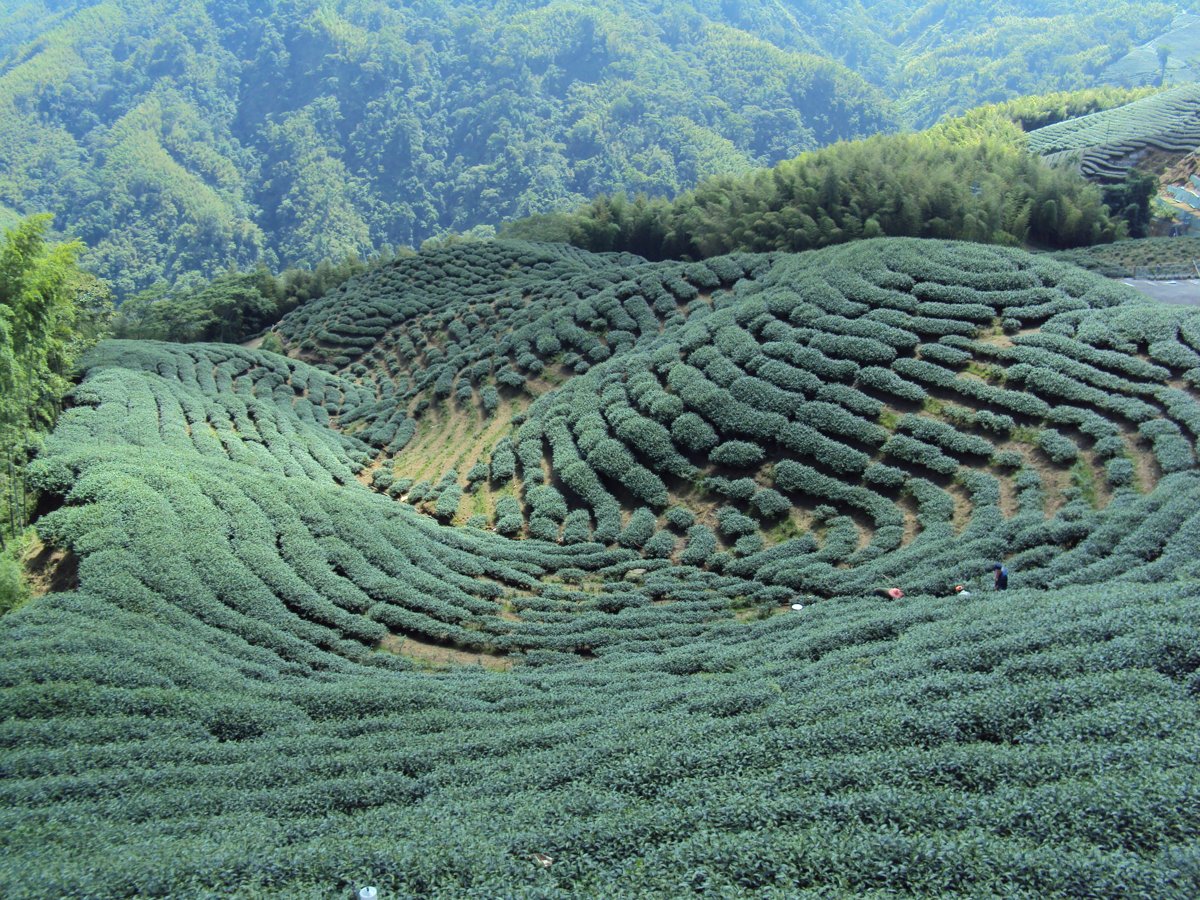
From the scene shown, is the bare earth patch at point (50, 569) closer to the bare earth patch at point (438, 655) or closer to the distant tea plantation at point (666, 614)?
the distant tea plantation at point (666, 614)

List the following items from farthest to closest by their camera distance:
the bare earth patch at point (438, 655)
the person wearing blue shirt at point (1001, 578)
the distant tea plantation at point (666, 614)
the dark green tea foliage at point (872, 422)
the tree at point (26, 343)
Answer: the tree at point (26, 343) < the dark green tea foliage at point (872, 422) < the bare earth patch at point (438, 655) < the person wearing blue shirt at point (1001, 578) < the distant tea plantation at point (666, 614)

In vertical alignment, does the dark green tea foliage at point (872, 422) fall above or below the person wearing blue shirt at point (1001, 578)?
above

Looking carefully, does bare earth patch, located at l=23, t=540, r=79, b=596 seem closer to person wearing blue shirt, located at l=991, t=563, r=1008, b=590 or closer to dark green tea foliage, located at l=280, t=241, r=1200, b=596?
dark green tea foliage, located at l=280, t=241, r=1200, b=596

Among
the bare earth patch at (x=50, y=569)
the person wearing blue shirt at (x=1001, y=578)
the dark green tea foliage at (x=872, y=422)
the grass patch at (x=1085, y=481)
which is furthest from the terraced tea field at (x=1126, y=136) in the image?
the bare earth patch at (x=50, y=569)

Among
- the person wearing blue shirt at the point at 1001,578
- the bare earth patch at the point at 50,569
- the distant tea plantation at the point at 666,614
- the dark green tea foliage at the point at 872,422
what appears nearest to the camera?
the distant tea plantation at the point at 666,614

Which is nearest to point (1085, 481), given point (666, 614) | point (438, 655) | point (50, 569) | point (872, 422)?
point (872, 422)

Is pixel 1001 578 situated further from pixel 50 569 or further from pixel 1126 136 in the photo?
pixel 1126 136

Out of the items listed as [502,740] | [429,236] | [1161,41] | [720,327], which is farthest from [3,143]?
[1161,41]

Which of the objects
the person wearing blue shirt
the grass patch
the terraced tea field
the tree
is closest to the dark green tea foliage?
the grass patch
